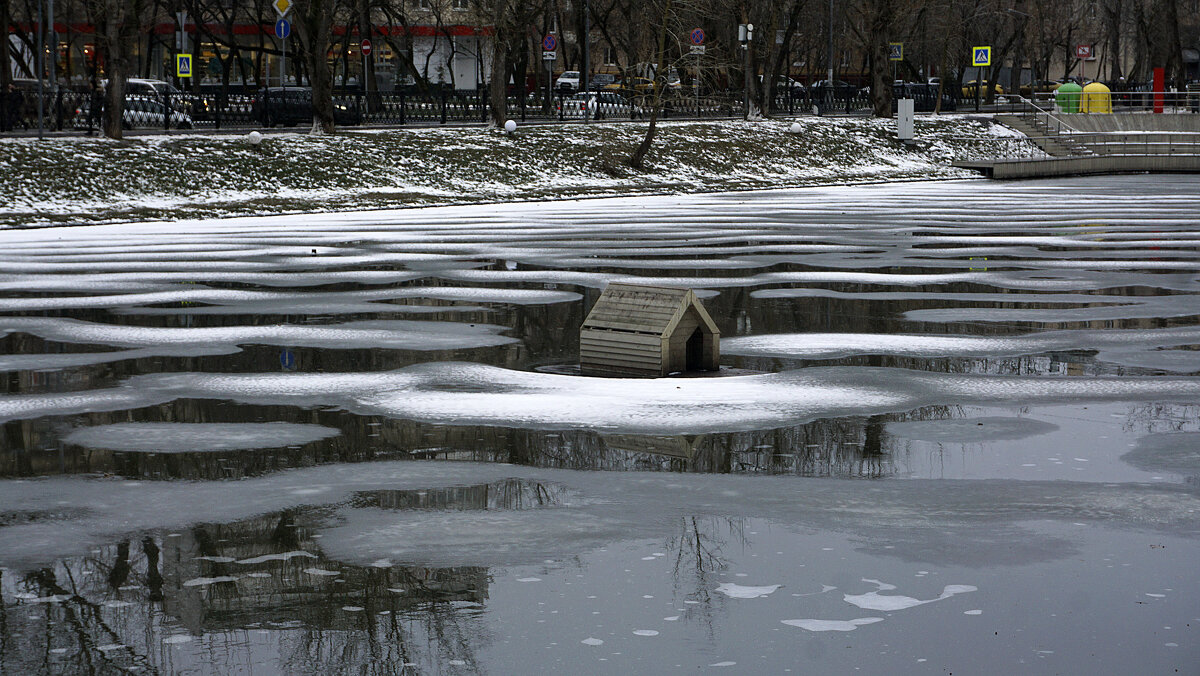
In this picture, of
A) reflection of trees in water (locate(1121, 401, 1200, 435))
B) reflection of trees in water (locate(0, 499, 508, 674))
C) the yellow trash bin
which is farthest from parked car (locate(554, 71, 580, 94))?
reflection of trees in water (locate(0, 499, 508, 674))

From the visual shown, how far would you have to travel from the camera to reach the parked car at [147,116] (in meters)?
38.6

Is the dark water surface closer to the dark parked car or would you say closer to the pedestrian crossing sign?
the dark parked car

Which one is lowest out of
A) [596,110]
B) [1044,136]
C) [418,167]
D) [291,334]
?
[291,334]

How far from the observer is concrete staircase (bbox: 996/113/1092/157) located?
5162 centimetres

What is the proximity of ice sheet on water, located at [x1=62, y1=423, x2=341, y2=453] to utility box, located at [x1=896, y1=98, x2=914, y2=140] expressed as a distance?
1678 inches

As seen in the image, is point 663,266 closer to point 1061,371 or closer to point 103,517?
point 1061,371

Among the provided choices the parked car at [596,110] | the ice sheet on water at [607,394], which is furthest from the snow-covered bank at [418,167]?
the ice sheet on water at [607,394]

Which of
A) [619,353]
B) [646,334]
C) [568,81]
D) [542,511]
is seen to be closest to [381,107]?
[619,353]

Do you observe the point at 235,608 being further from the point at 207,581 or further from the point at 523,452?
the point at 523,452

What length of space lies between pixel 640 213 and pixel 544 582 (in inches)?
962

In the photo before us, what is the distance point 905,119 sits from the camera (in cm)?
4984

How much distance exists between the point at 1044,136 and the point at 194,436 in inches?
1894

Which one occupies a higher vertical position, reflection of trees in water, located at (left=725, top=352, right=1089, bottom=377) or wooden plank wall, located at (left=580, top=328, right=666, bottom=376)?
wooden plank wall, located at (left=580, top=328, right=666, bottom=376)

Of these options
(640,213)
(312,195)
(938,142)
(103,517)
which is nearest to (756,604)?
(103,517)
